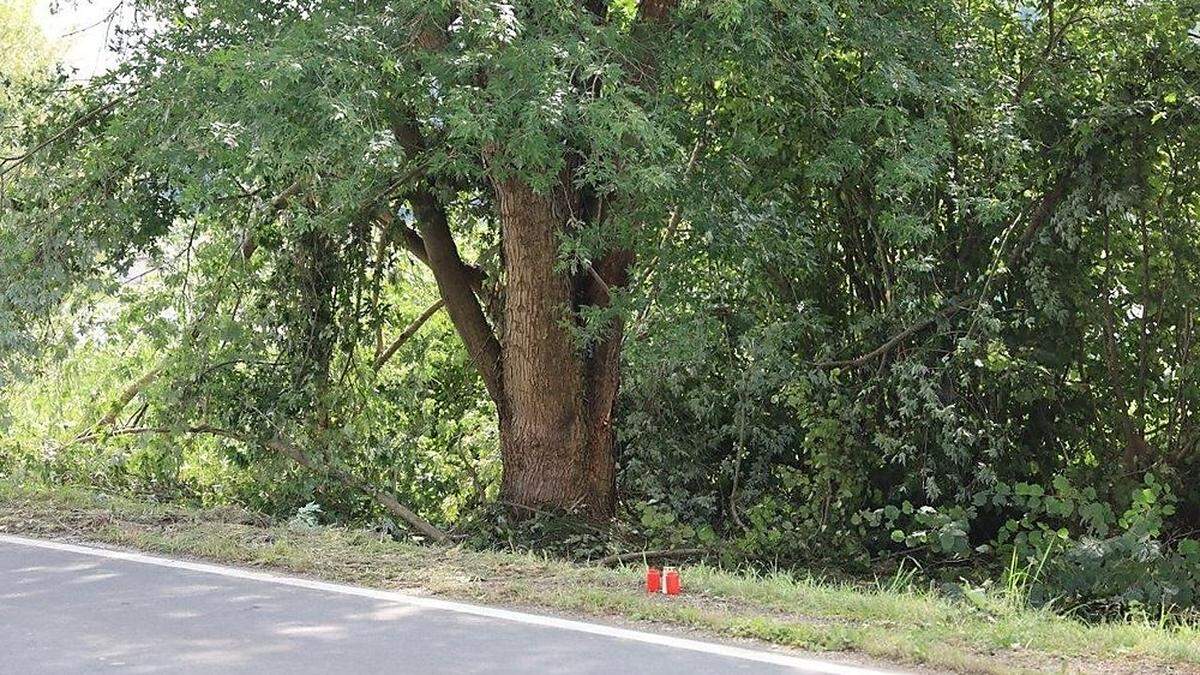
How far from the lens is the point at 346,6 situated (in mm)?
10109

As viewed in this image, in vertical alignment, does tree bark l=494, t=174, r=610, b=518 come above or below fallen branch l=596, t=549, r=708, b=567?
above

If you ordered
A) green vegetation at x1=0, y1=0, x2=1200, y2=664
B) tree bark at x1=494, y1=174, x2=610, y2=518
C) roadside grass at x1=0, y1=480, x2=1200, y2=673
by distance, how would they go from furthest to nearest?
tree bark at x1=494, y1=174, x2=610, y2=518
green vegetation at x1=0, y1=0, x2=1200, y2=664
roadside grass at x1=0, y1=480, x2=1200, y2=673

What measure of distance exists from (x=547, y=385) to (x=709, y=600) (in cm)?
628

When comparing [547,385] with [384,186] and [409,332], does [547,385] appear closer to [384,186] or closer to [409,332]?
[384,186]

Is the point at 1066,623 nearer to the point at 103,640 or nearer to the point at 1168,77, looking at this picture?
the point at 103,640

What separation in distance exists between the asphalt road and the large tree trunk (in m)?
5.39

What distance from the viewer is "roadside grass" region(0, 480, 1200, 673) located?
241 inches

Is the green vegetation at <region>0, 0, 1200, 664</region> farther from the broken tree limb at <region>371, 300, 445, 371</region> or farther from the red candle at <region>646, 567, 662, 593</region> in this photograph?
the red candle at <region>646, 567, 662, 593</region>

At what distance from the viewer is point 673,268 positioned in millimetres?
11625

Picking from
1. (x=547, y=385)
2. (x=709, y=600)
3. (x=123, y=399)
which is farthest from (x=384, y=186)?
(x=709, y=600)

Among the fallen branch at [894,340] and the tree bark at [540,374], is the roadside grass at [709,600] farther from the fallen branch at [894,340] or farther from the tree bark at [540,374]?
the fallen branch at [894,340]

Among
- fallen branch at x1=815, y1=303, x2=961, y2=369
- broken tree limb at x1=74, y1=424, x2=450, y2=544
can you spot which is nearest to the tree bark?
broken tree limb at x1=74, y1=424, x2=450, y2=544

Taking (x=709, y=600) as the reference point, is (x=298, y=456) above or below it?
above

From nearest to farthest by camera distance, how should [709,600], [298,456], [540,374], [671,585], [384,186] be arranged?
[709,600]
[671,585]
[384,186]
[540,374]
[298,456]
